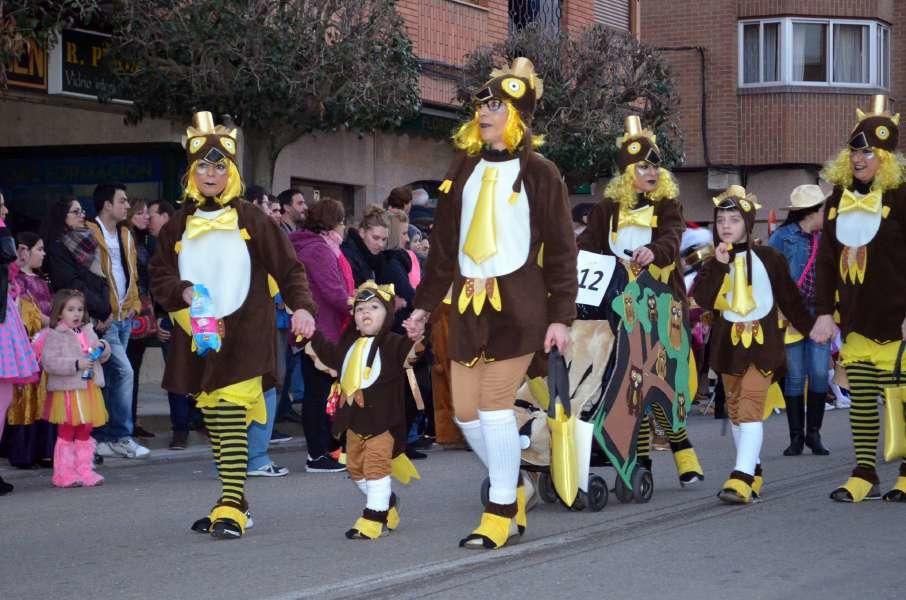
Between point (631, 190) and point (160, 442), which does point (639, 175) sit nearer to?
point (631, 190)

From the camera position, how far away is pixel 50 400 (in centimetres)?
1033

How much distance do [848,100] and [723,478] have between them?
2047 centimetres

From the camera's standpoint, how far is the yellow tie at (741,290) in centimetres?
923

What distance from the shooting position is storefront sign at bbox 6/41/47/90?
15219 millimetres

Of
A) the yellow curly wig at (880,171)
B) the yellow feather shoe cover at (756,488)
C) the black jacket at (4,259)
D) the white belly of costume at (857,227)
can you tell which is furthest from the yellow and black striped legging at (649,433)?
the black jacket at (4,259)

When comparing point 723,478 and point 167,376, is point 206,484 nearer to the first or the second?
point 167,376

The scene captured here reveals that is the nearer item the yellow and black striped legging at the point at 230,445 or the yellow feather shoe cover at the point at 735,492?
the yellow and black striped legging at the point at 230,445

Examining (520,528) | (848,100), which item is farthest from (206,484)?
(848,100)

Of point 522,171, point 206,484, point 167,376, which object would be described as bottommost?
point 206,484

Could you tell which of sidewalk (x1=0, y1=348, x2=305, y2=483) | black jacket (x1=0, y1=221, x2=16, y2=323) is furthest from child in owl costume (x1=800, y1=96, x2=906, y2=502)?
sidewalk (x1=0, y1=348, x2=305, y2=483)

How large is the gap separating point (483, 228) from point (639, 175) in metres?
2.17

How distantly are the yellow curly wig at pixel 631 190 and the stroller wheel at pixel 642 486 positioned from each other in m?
1.57

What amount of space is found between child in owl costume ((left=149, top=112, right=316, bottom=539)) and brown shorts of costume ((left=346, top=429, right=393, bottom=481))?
1.71ft

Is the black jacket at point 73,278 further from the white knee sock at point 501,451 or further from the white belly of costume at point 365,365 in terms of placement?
the white knee sock at point 501,451
